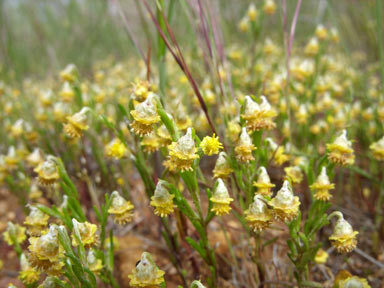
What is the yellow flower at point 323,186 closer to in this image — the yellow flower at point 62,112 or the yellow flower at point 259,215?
the yellow flower at point 259,215

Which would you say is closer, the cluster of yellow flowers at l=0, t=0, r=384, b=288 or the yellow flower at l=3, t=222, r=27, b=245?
the cluster of yellow flowers at l=0, t=0, r=384, b=288

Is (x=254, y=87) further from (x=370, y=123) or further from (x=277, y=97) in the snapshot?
(x=370, y=123)

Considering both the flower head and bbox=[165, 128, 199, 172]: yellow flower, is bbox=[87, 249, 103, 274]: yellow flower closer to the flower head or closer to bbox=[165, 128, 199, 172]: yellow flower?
bbox=[165, 128, 199, 172]: yellow flower

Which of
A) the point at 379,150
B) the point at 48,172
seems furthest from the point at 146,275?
the point at 379,150

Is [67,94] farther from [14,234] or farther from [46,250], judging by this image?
[46,250]

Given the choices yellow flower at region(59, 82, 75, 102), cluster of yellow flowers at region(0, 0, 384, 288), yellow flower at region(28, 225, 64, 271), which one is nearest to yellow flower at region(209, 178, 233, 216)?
cluster of yellow flowers at region(0, 0, 384, 288)

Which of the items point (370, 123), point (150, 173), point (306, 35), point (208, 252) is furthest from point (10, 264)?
point (306, 35)
